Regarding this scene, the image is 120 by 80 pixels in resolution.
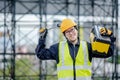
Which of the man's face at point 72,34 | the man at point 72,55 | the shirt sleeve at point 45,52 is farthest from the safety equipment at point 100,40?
the shirt sleeve at point 45,52

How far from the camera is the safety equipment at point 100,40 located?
16.1ft

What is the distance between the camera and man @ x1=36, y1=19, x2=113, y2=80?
497cm

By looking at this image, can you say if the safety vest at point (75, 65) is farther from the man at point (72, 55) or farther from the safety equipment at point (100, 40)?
the safety equipment at point (100, 40)

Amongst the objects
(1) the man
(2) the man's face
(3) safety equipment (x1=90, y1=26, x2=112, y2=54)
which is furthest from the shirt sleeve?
(3) safety equipment (x1=90, y1=26, x2=112, y2=54)

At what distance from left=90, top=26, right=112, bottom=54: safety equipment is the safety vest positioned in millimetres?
129

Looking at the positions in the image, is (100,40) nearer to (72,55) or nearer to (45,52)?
(72,55)

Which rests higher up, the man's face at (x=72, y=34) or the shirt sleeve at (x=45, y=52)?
the man's face at (x=72, y=34)

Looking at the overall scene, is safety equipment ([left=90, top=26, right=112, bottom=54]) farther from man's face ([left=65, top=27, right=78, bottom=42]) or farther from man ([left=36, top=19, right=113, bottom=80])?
man's face ([left=65, top=27, right=78, bottom=42])

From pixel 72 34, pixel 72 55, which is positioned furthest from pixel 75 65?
pixel 72 34

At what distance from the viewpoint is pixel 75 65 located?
498 centimetres

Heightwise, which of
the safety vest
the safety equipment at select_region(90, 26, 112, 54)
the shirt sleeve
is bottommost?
the safety vest

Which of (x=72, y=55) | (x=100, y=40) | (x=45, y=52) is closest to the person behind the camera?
(x=100, y=40)

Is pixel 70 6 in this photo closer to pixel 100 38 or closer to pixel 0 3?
pixel 0 3

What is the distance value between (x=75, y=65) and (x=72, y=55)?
122mm
